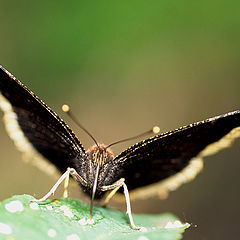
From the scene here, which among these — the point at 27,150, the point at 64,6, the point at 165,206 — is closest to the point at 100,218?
the point at 27,150

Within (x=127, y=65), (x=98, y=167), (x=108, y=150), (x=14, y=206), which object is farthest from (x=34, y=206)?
(x=127, y=65)

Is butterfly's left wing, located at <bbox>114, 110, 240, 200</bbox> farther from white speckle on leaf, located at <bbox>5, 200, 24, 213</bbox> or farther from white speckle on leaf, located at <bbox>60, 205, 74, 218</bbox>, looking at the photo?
white speckle on leaf, located at <bbox>5, 200, 24, 213</bbox>

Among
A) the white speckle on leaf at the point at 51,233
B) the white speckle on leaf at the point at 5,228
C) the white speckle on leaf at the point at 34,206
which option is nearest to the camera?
the white speckle on leaf at the point at 5,228

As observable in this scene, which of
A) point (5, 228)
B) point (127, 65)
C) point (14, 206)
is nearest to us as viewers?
point (5, 228)

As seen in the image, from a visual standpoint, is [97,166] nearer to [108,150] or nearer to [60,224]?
[108,150]

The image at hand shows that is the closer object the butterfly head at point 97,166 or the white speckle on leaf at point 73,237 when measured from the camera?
the white speckle on leaf at point 73,237

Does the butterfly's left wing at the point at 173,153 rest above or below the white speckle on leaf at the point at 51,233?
above

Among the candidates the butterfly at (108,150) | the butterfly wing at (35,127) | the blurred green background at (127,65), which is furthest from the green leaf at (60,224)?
the blurred green background at (127,65)

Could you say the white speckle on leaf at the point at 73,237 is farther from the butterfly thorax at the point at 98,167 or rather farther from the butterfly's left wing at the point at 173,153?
the butterfly's left wing at the point at 173,153

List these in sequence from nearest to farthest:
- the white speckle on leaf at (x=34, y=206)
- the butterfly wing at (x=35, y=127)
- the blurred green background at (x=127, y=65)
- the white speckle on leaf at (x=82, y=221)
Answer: the white speckle on leaf at (x=34, y=206) → the white speckle on leaf at (x=82, y=221) → the butterfly wing at (x=35, y=127) → the blurred green background at (x=127, y=65)
